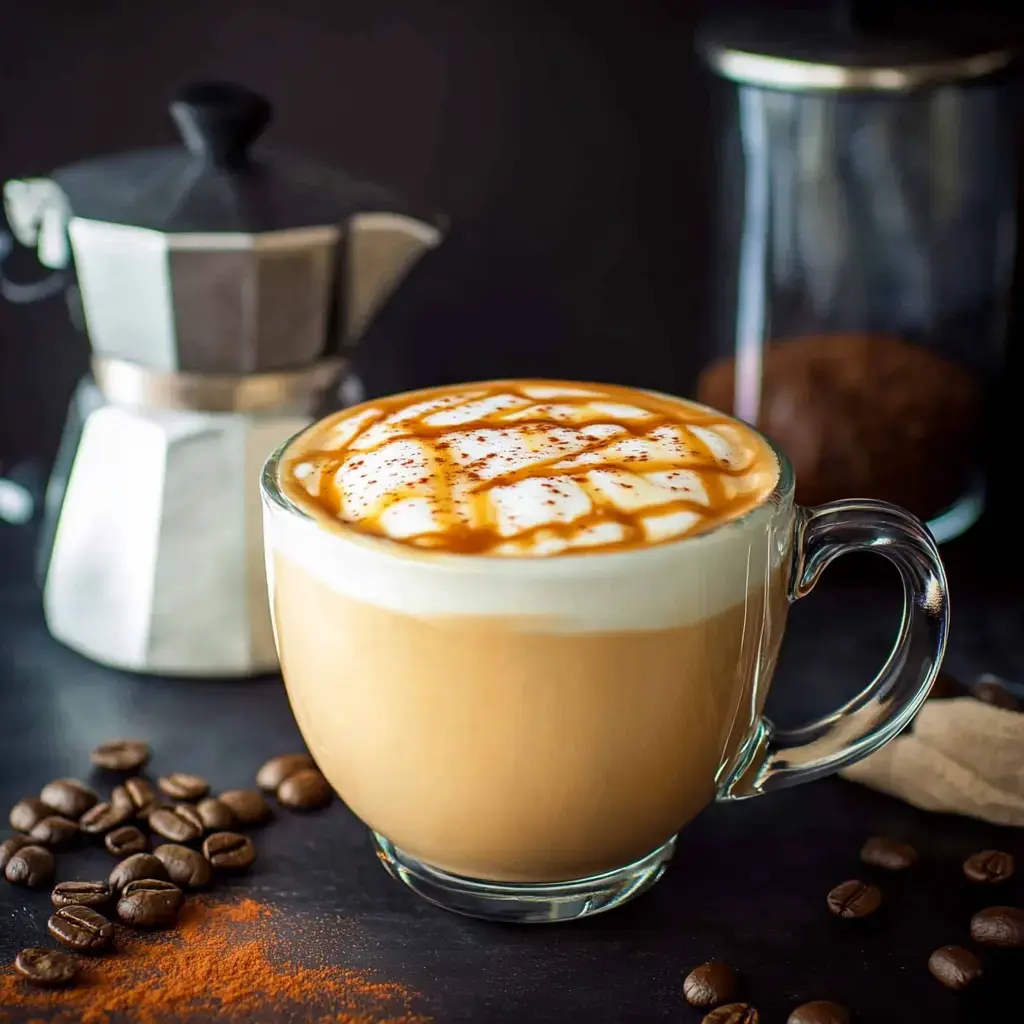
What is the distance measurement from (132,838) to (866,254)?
75 centimetres

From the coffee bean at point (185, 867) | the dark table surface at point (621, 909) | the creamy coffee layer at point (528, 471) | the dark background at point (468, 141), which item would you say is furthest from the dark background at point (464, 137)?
the coffee bean at point (185, 867)

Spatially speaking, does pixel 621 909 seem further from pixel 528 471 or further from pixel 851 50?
pixel 851 50

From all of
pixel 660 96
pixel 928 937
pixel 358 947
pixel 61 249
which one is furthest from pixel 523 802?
pixel 660 96

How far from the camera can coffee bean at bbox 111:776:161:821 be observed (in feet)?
3.00

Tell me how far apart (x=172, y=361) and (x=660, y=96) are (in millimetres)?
536

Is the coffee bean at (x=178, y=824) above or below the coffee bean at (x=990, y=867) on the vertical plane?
above

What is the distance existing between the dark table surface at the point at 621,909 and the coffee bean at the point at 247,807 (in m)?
0.01

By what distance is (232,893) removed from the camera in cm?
85

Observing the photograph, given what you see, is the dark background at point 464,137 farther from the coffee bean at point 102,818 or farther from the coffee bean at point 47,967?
the coffee bean at point 47,967

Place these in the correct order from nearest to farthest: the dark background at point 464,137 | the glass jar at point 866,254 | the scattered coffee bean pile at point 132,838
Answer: the scattered coffee bean pile at point 132,838 < the glass jar at point 866,254 < the dark background at point 464,137

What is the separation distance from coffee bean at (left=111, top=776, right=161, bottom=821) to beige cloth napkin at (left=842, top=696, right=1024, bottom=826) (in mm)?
442

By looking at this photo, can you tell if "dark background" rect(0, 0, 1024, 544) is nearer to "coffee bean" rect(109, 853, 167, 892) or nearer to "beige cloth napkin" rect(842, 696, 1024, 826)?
"beige cloth napkin" rect(842, 696, 1024, 826)

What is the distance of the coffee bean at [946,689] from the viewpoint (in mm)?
1021

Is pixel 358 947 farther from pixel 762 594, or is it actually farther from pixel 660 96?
pixel 660 96
